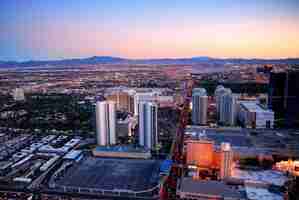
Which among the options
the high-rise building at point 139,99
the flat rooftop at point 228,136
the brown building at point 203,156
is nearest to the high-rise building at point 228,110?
the flat rooftop at point 228,136

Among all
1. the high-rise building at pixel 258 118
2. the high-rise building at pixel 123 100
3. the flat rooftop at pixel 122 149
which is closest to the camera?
the flat rooftop at pixel 122 149

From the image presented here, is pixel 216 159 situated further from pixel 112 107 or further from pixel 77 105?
pixel 77 105

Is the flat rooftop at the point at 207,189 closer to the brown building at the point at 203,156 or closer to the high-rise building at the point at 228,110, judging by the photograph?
the brown building at the point at 203,156

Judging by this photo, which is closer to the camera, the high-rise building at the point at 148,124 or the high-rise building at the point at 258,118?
the high-rise building at the point at 148,124

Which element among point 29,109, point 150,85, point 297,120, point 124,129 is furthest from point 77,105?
point 297,120

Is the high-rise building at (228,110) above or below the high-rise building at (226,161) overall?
above

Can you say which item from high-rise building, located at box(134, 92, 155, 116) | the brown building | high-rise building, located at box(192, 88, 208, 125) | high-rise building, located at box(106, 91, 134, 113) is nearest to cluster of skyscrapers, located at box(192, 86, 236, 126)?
high-rise building, located at box(192, 88, 208, 125)
